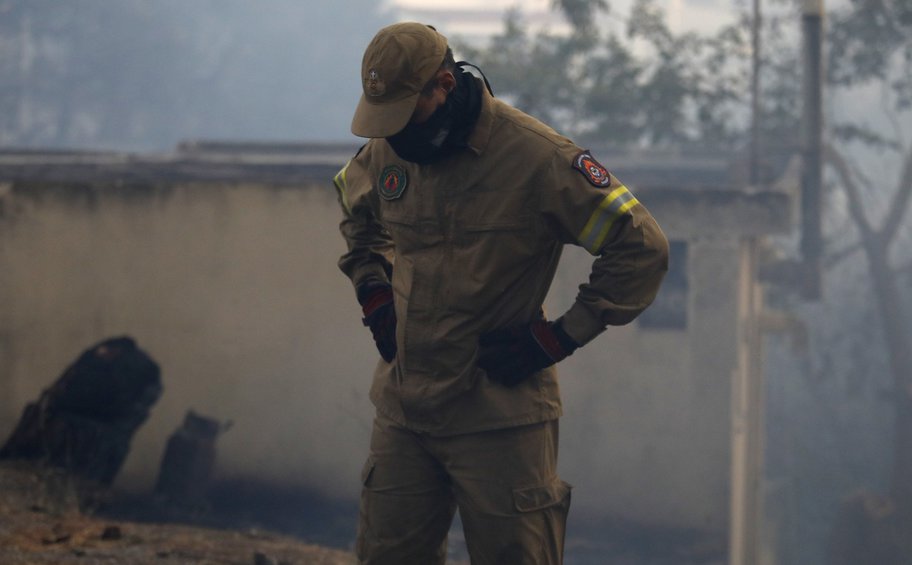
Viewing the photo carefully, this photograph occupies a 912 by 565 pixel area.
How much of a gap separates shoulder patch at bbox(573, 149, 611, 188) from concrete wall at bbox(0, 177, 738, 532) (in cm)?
651

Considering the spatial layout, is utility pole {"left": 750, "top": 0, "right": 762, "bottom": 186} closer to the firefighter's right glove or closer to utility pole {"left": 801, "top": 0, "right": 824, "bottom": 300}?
utility pole {"left": 801, "top": 0, "right": 824, "bottom": 300}

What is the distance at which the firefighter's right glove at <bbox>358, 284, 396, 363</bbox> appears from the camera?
9.95ft

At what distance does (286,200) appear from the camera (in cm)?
932

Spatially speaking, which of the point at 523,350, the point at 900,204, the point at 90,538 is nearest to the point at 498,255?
the point at 523,350

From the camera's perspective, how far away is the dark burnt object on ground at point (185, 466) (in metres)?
7.88

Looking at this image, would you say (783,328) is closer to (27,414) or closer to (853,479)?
(27,414)

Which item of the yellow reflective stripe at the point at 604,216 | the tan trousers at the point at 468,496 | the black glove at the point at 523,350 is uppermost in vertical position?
the yellow reflective stripe at the point at 604,216

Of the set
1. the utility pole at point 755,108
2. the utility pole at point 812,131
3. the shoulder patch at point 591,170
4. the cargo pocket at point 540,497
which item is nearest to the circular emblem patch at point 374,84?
the shoulder patch at point 591,170

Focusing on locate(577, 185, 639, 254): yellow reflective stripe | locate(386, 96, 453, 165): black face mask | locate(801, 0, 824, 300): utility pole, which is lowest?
locate(577, 185, 639, 254): yellow reflective stripe

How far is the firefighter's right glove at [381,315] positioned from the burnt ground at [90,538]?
195 cm

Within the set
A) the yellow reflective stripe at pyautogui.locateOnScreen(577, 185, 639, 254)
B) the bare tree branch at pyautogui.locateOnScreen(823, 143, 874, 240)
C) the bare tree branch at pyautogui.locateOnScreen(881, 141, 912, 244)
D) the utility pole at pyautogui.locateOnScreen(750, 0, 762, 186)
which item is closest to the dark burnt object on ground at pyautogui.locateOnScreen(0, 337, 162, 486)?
the yellow reflective stripe at pyautogui.locateOnScreen(577, 185, 639, 254)

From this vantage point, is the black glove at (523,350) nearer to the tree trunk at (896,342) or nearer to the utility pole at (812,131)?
the utility pole at (812,131)

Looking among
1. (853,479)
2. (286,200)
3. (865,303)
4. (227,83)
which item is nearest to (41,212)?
(286,200)

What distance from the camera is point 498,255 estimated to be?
9.20ft
